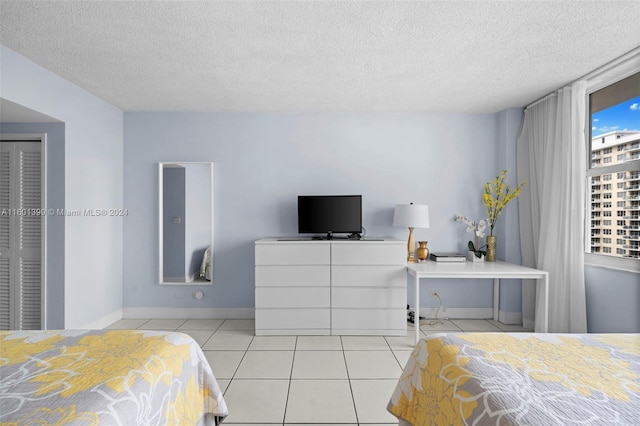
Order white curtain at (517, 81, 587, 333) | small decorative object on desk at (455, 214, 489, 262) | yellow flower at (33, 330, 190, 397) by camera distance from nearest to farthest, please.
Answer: yellow flower at (33, 330, 190, 397) → white curtain at (517, 81, 587, 333) → small decorative object on desk at (455, 214, 489, 262)

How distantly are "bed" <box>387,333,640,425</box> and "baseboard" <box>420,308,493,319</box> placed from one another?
2.44m

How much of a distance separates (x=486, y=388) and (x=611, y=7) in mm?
2310

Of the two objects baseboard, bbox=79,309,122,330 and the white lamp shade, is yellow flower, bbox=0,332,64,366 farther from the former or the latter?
the white lamp shade

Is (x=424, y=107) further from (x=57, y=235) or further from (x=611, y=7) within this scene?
(x=57, y=235)

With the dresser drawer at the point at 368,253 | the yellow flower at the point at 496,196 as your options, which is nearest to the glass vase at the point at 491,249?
the yellow flower at the point at 496,196

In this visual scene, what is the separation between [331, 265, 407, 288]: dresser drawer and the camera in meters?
3.45

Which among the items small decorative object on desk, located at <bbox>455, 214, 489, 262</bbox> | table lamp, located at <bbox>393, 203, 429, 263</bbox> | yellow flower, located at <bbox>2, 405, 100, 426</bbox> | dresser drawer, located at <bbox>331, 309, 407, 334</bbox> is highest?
table lamp, located at <bbox>393, 203, 429, 263</bbox>

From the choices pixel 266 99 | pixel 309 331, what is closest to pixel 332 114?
pixel 266 99

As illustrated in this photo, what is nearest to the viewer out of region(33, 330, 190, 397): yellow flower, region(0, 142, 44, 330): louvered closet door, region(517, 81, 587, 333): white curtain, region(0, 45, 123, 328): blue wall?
region(33, 330, 190, 397): yellow flower

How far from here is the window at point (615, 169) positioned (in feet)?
8.90

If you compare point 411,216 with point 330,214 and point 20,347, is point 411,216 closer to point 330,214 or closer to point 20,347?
point 330,214

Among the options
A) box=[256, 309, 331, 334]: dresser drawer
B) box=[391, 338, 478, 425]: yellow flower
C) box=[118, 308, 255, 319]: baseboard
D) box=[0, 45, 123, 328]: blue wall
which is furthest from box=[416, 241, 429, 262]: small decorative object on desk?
box=[0, 45, 123, 328]: blue wall

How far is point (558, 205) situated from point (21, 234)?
5.20 m

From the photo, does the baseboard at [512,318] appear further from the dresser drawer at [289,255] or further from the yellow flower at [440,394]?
the yellow flower at [440,394]
